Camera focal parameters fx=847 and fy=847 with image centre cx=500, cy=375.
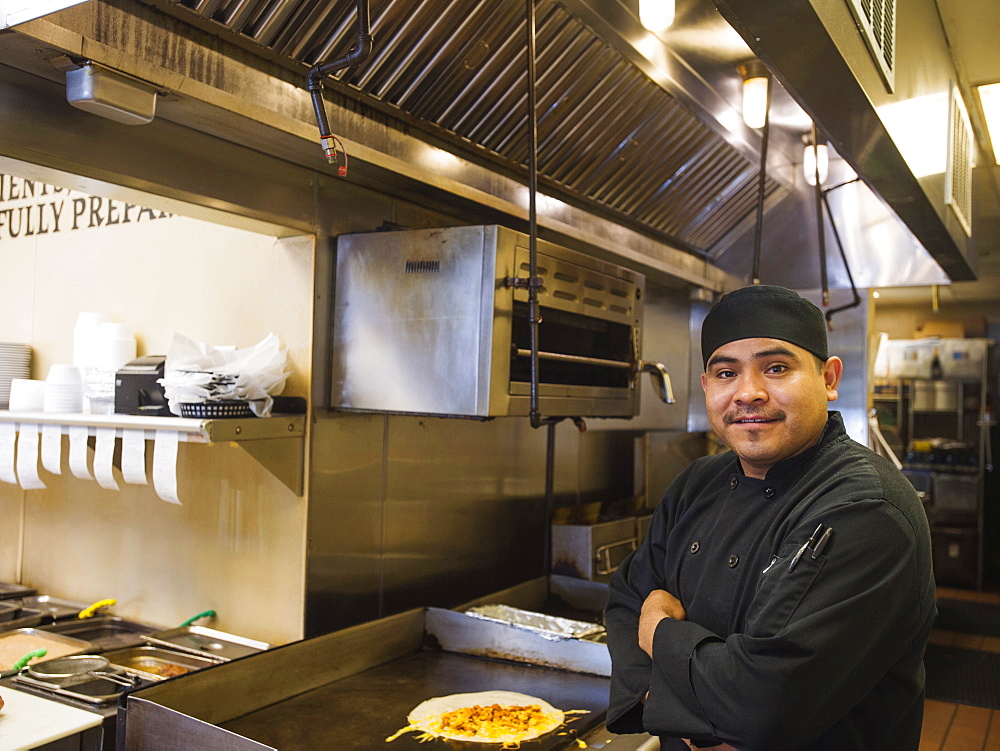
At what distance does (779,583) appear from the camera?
55.7 inches

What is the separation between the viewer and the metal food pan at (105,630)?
2746 millimetres

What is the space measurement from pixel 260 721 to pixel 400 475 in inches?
37.6

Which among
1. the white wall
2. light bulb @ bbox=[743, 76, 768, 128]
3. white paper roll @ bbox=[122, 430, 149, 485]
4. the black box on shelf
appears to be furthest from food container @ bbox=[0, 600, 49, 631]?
the black box on shelf

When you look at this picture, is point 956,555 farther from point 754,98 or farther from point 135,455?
point 135,455

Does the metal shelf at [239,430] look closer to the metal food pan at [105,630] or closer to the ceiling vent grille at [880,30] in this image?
the metal food pan at [105,630]

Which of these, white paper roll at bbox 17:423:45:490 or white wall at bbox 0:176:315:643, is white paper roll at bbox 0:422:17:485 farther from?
white wall at bbox 0:176:315:643

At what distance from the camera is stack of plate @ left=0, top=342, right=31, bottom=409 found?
330 centimetres

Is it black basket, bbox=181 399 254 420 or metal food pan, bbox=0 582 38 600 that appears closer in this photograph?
black basket, bbox=181 399 254 420

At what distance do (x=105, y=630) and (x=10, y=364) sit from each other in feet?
3.82

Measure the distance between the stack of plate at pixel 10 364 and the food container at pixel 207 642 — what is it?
1.32 metres

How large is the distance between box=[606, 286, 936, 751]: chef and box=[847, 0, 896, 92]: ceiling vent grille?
2.68ft

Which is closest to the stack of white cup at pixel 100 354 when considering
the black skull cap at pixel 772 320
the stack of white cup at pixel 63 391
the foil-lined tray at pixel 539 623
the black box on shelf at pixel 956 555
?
the stack of white cup at pixel 63 391

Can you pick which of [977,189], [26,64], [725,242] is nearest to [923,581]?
[26,64]

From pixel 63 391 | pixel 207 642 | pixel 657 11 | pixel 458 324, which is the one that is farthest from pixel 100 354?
pixel 657 11
